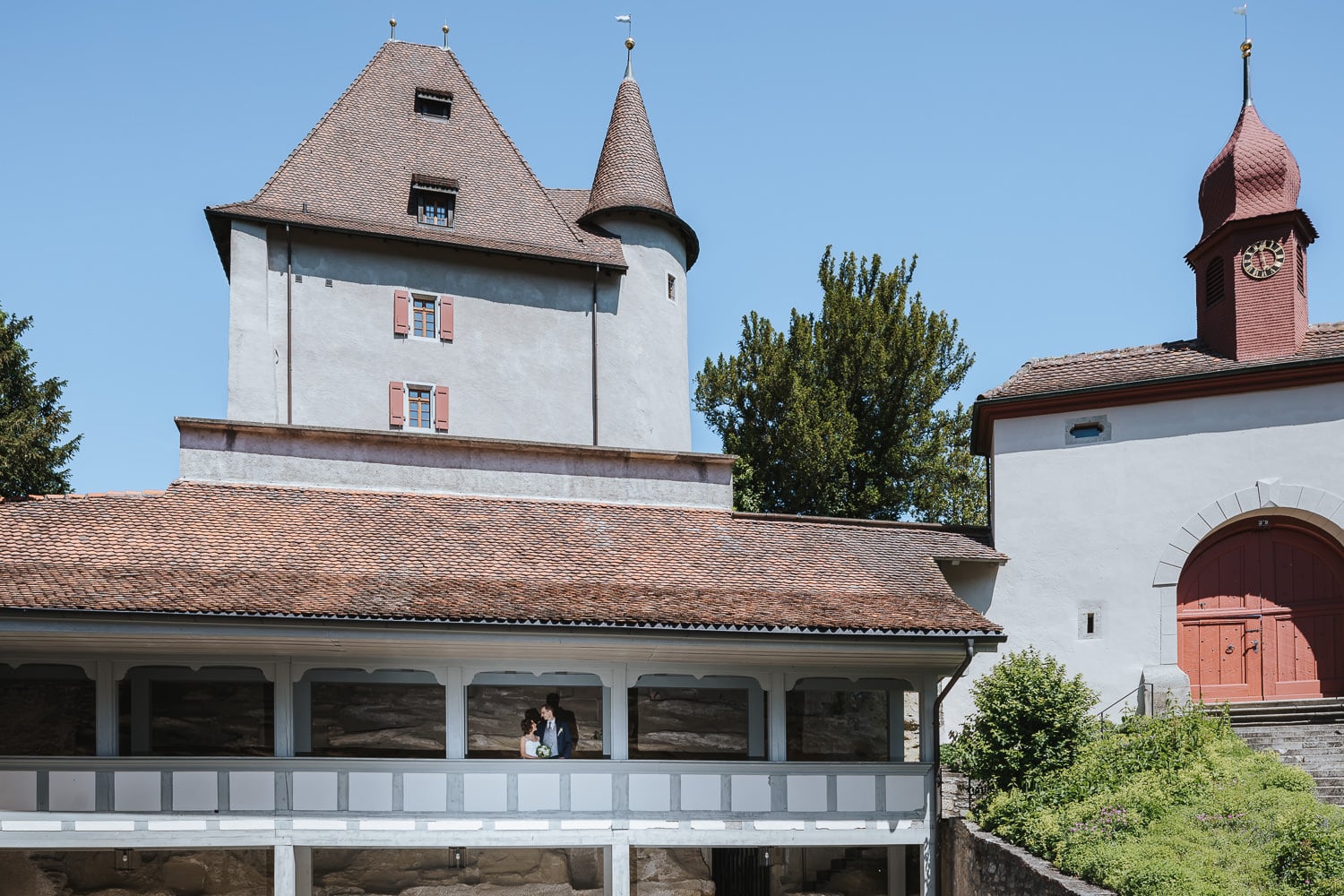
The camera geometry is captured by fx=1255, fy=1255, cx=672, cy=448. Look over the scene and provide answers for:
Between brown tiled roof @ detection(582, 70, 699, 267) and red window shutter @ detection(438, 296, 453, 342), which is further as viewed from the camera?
brown tiled roof @ detection(582, 70, 699, 267)

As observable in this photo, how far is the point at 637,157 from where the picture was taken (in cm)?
2986

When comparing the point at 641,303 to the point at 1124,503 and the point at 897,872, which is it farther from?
the point at 897,872

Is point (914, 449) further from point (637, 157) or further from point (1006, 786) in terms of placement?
point (1006, 786)

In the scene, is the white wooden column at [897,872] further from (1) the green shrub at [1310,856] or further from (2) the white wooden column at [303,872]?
(2) the white wooden column at [303,872]

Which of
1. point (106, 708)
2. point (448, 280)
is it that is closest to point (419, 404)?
point (448, 280)

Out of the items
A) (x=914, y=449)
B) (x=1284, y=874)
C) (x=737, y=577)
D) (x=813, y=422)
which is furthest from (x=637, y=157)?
(x=1284, y=874)

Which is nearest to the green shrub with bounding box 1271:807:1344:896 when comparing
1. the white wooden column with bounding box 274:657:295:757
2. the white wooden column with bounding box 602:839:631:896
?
the white wooden column with bounding box 602:839:631:896

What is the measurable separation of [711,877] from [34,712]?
30.2 ft

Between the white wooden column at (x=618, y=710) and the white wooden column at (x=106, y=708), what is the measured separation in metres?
5.56

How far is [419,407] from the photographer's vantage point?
2669 centimetres

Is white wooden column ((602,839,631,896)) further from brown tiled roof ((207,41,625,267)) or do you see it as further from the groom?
brown tiled roof ((207,41,625,267))

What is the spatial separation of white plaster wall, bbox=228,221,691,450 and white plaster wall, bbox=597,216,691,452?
0.03 metres

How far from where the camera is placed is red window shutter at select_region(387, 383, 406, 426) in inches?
1030

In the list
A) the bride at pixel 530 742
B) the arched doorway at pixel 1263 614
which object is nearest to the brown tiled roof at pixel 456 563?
the bride at pixel 530 742
